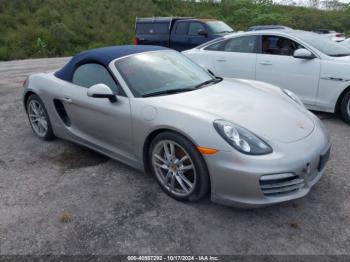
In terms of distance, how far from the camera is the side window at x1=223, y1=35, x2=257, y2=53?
19.8 feet

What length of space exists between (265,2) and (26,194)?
33196 millimetres

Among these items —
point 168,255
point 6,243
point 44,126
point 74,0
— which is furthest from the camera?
point 74,0

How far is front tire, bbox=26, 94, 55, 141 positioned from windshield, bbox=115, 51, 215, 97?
4.99 feet

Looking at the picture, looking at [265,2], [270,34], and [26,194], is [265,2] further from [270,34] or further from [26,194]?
[26,194]

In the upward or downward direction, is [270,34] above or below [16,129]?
above

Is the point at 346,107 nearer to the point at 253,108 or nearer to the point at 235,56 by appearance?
the point at 235,56

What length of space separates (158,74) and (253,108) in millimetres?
1085

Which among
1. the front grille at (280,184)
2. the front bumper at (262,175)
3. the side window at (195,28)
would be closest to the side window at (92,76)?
the front bumper at (262,175)

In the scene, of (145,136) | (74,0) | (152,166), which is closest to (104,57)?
(145,136)

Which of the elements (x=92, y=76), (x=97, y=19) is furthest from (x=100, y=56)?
(x=97, y=19)

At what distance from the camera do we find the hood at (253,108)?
284 centimetres

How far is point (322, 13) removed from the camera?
97.2 feet

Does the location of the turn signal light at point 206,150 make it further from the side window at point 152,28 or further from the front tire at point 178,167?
the side window at point 152,28

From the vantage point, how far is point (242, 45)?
619 cm
